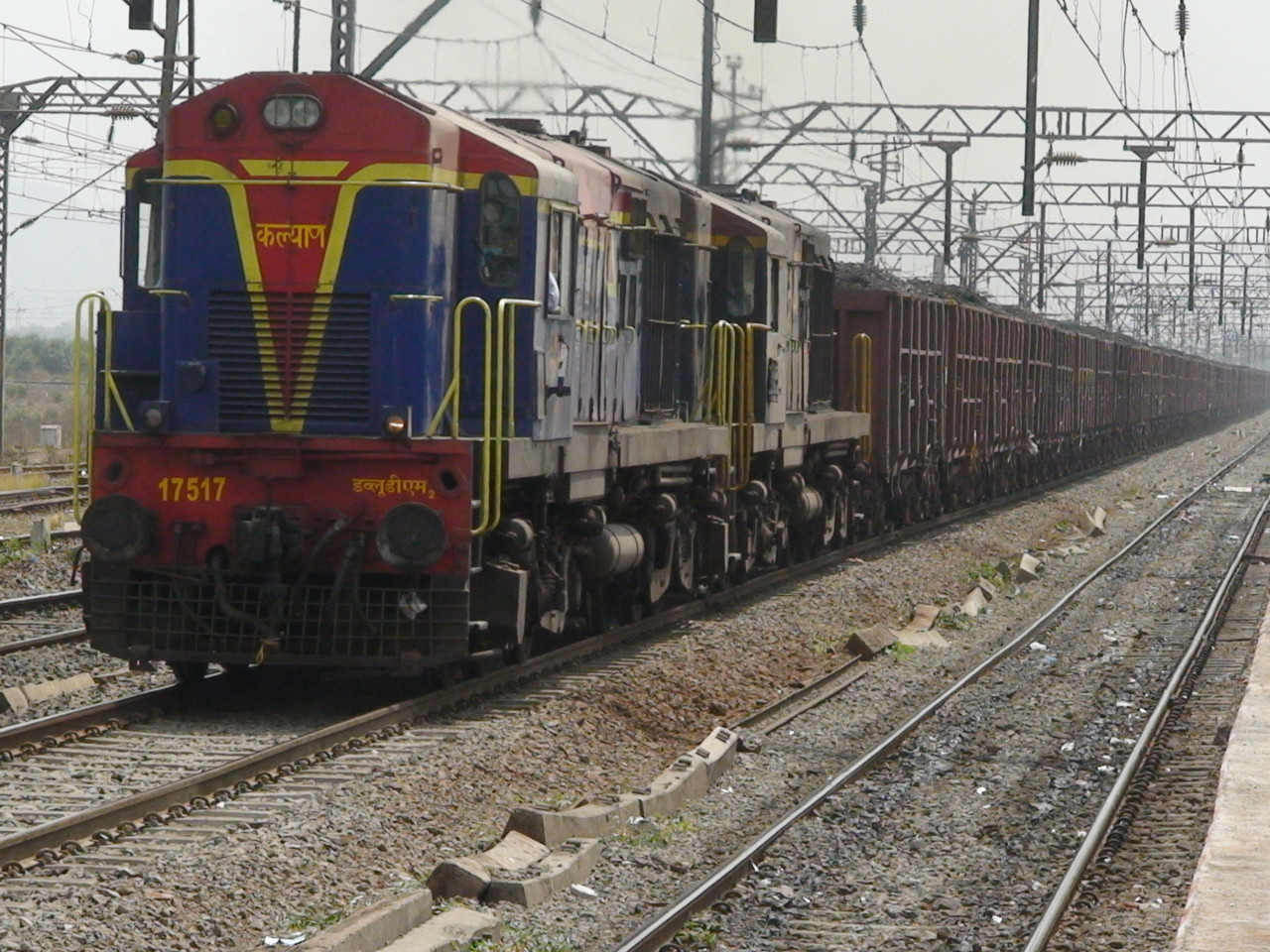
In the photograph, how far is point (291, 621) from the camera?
446 inches

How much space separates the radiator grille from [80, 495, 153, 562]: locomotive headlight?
31.0 inches

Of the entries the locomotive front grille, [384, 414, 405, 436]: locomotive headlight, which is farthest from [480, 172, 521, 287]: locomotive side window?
the locomotive front grille

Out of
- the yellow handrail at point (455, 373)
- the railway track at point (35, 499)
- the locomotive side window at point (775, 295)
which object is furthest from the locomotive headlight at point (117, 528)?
the railway track at point (35, 499)

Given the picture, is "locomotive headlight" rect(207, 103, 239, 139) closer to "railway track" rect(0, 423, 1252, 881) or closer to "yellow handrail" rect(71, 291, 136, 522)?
"yellow handrail" rect(71, 291, 136, 522)

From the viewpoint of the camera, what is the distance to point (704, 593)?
17.6 metres

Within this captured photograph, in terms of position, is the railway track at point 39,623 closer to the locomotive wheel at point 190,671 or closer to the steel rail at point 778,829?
the locomotive wheel at point 190,671

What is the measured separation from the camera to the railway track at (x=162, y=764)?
8.23 meters

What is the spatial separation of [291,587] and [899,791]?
3597 mm

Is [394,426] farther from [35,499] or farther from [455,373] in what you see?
→ [35,499]

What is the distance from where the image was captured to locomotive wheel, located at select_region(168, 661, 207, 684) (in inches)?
471

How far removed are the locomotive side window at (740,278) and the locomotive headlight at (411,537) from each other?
6.97 meters

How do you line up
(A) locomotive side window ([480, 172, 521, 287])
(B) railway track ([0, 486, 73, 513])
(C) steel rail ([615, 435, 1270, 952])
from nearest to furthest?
(C) steel rail ([615, 435, 1270, 952]), (A) locomotive side window ([480, 172, 521, 287]), (B) railway track ([0, 486, 73, 513])

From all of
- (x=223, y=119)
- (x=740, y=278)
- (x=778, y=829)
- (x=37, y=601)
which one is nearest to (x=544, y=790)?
(x=778, y=829)

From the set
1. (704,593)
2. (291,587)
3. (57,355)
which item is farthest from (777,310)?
(57,355)
